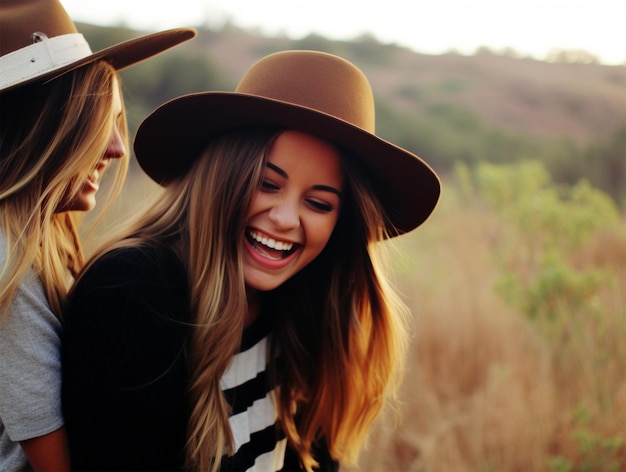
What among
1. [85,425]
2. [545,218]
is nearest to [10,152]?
[85,425]

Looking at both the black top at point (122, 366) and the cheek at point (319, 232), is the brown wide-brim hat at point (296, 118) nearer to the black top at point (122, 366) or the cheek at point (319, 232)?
the cheek at point (319, 232)

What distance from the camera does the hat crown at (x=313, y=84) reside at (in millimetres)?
1680

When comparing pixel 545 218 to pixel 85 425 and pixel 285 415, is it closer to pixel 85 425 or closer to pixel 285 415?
pixel 285 415

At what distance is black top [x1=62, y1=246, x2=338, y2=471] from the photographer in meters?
1.47

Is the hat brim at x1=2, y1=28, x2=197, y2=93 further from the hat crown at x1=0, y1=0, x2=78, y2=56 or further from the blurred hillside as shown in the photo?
the blurred hillside

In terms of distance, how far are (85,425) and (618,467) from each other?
2566 millimetres

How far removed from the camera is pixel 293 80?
170 centimetres

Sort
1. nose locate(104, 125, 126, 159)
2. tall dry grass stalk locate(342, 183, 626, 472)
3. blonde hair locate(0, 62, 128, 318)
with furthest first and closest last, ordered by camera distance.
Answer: tall dry grass stalk locate(342, 183, 626, 472)
nose locate(104, 125, 126, 159)
blonde hair locate(0, 62, 128, 318)

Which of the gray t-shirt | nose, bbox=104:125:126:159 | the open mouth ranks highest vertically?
nose, bbox=104:125:126:159

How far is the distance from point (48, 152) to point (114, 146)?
9.5 inches

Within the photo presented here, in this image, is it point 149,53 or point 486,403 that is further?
point 486,403

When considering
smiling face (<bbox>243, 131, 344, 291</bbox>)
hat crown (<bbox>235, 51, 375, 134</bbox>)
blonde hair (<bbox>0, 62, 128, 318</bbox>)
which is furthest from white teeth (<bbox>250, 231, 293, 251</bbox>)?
blonde hair (<bbox>0, 62, 128, 318</bbox>)

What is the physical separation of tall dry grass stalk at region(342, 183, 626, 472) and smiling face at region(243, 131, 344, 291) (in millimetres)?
858

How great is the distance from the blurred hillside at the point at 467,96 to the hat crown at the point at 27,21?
7387 mm
